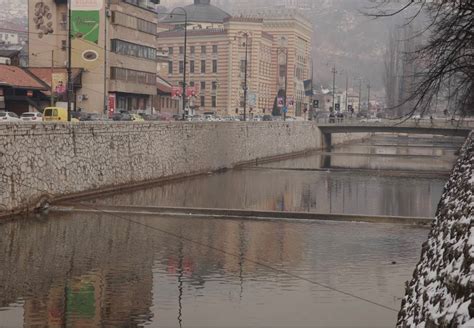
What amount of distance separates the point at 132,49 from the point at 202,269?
7204cm

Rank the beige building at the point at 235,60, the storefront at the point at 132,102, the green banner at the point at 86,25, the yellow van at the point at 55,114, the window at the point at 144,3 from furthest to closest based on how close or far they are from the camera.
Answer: the beige building at the point at 235,60 < the window at the point at 144,3 < the storefront at the point at 132,102 < the green banner at the point at 86,25 < the yellow van at the point at 55,114

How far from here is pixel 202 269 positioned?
19.9 metres

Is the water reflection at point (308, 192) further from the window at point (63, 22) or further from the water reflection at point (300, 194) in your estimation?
the window at point (63, 22)

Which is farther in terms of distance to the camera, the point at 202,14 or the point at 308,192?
the point at 202,14

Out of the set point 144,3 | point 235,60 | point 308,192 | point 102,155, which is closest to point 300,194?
point 308,192

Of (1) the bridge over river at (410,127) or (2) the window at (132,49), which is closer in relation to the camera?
(2) the window at (132,49)

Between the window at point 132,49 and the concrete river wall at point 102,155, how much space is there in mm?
26159

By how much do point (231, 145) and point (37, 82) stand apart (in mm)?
21527

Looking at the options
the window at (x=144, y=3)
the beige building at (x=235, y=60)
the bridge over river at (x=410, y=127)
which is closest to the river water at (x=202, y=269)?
the bridge over river at (x=410, y=127)

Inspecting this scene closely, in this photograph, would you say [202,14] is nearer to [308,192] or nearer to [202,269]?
[308,192]

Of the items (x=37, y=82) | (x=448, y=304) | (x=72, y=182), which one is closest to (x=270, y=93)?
(x=37, y=82)

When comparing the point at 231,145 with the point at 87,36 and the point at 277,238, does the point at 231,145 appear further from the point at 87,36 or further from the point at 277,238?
the point at 277,238

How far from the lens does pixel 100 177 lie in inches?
1469

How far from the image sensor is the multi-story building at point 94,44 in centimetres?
8238
